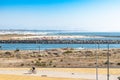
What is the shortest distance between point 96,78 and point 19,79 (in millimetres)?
9965

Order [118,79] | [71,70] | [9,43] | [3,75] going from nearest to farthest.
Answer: [118,79]
[3,75]
[71,70]
[9,43]

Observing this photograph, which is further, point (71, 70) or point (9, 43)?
point (9, 43)

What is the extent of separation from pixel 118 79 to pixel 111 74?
5222mm

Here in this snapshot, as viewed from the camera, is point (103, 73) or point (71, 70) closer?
point (103, 73)

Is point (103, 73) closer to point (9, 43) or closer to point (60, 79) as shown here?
point (60, 79)

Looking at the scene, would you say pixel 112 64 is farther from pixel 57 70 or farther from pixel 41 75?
pixel 41 75

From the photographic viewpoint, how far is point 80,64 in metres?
63.7

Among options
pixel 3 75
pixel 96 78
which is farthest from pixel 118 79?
pixel 3 75

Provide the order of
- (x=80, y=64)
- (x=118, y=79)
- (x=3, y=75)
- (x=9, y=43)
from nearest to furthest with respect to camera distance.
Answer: (x=118, y=79) → (x=3, y=75) → (x=80, y=64) → (x=9, y=43)

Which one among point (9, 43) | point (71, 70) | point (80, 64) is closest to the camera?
point (71, 70)

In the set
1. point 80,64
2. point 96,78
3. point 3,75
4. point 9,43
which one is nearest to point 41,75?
point 3,75

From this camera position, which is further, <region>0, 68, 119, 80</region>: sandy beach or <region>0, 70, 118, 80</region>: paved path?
<region>0, 70, 118, 80</region>: paved path

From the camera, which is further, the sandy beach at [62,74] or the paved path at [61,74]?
the paved path at [61,74]

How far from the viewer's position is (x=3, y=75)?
49.1m
